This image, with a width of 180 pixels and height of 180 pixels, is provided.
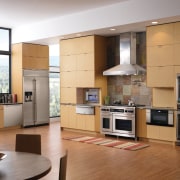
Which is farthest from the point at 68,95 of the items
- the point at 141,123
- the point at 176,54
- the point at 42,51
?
the point at 176,54

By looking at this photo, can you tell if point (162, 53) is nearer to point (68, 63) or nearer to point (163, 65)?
point (163, 65)

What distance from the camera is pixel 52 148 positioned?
6480 mm

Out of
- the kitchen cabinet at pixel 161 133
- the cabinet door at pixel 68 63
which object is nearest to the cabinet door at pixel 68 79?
the cabinet door at pixel 68 63

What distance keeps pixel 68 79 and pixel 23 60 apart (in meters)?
1.76

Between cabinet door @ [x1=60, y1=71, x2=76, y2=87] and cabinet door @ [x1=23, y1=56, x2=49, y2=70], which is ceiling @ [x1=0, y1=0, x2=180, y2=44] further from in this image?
cabinet door @ [x1=23, y1=56, x2=49, y2=70]

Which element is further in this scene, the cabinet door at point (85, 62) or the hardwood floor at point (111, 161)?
the cabinet door at point (85, 62)

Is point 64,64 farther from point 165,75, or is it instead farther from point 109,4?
point 165,75

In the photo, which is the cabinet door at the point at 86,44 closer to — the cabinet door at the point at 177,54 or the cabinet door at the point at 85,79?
the cabinet door at the point at 85,79

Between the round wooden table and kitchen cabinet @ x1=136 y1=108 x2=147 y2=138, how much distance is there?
15.8 feet

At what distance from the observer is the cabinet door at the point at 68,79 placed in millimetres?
8773

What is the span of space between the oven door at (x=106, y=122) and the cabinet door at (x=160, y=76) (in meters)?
1.47

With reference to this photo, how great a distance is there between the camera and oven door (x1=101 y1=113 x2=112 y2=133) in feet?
26.0

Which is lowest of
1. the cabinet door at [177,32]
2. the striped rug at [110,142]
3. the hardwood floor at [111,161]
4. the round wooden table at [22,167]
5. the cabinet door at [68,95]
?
the hardwood floor at [111,161]

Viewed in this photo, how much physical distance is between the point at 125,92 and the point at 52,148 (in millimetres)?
2882
